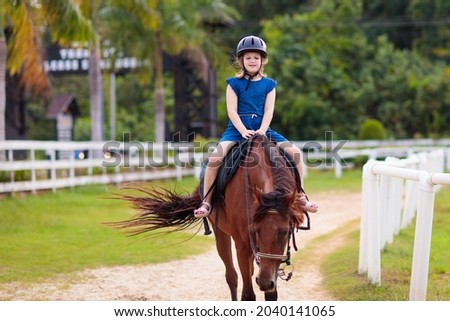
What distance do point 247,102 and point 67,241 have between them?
228 inches

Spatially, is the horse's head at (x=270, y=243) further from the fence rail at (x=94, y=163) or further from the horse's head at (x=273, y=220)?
the fence rail at (x=94, y=163)

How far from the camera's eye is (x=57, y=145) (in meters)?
19.1

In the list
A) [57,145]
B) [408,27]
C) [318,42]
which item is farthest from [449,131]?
[57,145]

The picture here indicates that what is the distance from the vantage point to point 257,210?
5.80m

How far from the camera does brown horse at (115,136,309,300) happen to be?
5715 millimetres

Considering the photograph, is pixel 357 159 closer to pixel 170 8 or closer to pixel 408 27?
pixel 170 8

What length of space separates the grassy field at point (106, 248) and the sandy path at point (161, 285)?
27cm

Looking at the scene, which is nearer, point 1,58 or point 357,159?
point 1,58

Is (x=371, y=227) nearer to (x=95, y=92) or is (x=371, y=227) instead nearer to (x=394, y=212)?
(x=394, y=212)

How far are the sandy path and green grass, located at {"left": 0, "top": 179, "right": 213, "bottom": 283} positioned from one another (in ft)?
1.34

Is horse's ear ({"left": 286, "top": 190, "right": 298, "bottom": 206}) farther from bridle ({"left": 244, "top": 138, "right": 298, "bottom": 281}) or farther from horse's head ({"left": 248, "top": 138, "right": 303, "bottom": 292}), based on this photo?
bridle ({"left": 244, "top": 138, "right": 298, "bottom": 281})

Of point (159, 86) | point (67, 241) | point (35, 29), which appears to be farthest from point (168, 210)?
point (159, 86)
